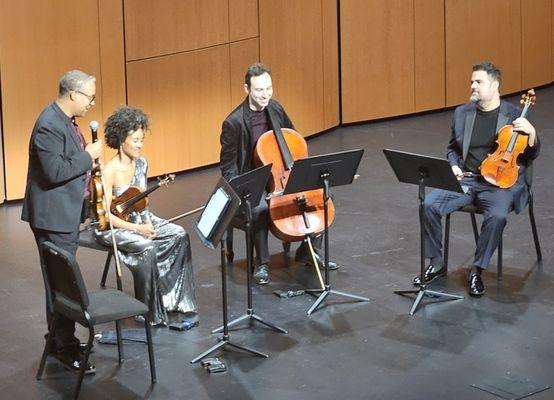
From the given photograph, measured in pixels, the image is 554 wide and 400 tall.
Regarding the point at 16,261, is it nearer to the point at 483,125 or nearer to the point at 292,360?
the point at 292,360

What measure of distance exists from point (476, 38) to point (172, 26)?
4.40 m

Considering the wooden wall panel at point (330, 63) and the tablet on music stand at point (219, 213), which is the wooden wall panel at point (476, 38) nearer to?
the wooden wall panel at point (330, 63)

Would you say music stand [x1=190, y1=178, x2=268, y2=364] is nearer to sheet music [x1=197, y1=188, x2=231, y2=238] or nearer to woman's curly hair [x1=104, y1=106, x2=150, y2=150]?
sheet music [x1=197, y1=188, x2=231, y2=238]

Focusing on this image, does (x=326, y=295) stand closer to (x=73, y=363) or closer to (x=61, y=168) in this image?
(x=73, y=363)

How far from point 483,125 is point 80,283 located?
2.98 meters

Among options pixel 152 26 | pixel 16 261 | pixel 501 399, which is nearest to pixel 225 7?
pixel 152 26

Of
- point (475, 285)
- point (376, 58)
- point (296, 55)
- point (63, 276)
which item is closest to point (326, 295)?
point (475, 285)

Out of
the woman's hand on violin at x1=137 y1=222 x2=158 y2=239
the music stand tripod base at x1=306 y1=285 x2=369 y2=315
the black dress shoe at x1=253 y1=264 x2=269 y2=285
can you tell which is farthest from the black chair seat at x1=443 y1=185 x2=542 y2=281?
the woman's hand on violin at x1=137 y1=222 x2=158 y2=239

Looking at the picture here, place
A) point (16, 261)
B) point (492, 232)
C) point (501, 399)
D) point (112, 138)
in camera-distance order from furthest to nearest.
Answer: point (16, 261) → point (492, 232) → point (112, 138) → point (501, 399)

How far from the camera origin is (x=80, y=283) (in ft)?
17.5

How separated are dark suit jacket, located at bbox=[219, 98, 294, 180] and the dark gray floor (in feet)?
2.33

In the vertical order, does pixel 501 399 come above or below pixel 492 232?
below

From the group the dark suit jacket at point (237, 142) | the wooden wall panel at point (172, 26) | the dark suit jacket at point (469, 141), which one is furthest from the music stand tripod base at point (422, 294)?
the wooden wall panel at point (172, 26)

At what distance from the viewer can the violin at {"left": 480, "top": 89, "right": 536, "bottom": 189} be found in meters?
6.90
